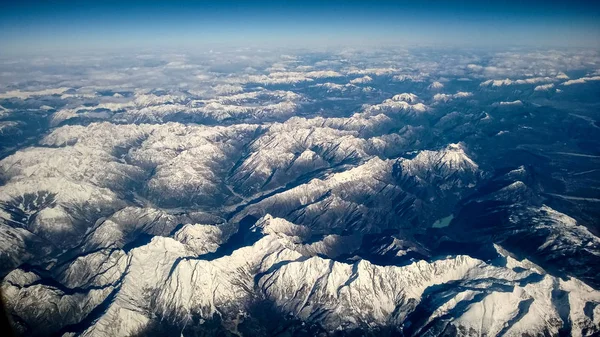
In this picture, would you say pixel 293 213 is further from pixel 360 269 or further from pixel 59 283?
pixel 59 283

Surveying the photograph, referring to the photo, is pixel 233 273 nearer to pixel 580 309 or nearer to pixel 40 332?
pixel 40 332

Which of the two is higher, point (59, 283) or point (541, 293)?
point (541, 293)

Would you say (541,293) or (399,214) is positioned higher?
(541,293)

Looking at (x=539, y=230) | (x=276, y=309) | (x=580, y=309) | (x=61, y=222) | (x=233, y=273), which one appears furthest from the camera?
(x=61, y=222)

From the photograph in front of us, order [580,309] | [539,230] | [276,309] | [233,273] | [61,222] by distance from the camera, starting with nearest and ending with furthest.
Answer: [580,309], [276,309], [233,273], [539,230], [61,222]

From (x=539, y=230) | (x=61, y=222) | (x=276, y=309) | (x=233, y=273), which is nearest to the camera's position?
(x=276, y=309)

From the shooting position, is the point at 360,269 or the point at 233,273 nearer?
the point at 360,269

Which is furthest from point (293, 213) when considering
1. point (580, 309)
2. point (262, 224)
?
point (580, 309)

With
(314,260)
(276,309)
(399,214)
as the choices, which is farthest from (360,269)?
(399,214)

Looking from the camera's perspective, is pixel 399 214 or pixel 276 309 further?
pixel 399 214
